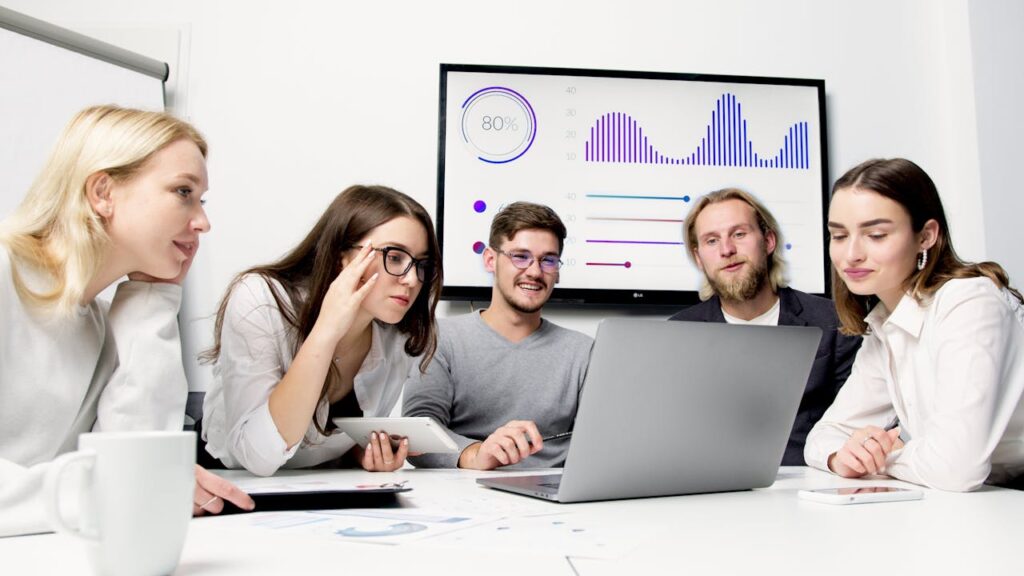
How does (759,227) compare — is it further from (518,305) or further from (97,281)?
(97,281)

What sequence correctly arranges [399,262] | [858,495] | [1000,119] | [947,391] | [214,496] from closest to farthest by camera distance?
[214,496]
[858,495]
[947,391]
[399,262]
[1000,119]

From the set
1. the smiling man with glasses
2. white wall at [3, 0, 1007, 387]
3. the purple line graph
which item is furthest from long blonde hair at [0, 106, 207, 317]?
the purple line graph

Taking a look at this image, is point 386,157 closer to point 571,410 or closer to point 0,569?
point 571,410

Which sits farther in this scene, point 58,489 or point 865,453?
point 865,453

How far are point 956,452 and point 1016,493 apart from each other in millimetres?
98

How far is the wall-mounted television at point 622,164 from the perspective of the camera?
2527mm

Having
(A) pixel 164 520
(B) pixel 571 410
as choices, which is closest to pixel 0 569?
(A) pixel 164 520

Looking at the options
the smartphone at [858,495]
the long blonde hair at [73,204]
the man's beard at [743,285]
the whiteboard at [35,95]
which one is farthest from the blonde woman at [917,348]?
the whiteboard at [35,95]

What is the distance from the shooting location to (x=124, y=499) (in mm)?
530

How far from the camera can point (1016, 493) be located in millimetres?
1146

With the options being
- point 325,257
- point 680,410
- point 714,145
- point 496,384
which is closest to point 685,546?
point 680,410

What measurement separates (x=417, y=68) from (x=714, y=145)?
1.06 metres

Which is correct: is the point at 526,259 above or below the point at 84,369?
above

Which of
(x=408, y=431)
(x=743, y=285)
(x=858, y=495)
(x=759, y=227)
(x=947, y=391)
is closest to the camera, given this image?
(x=858, y=495)
